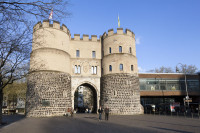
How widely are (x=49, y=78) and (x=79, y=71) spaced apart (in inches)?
236

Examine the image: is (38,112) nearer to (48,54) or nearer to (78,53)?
(48,54)

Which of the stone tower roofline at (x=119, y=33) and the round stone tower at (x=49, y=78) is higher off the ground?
the stone tower roofline at (x=119, y=33)

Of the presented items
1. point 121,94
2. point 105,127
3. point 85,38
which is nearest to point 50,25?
point 85,38

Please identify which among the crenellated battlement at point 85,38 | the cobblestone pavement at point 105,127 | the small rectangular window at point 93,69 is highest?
the crenellated battlement at point 85,38

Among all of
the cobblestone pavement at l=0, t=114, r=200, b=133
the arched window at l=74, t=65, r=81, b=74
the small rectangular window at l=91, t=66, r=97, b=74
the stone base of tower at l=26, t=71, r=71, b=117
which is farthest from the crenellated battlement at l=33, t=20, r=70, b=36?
the cobblestone pavement at l=0, t=114, r=200, b=133

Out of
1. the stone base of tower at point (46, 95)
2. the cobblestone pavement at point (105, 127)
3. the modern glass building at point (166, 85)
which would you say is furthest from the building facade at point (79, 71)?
the cobblestone pavement at point (105, 127)

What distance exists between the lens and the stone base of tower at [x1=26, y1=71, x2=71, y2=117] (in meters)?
23.2

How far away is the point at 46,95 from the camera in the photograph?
23609 mm

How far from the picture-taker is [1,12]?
6.34 m

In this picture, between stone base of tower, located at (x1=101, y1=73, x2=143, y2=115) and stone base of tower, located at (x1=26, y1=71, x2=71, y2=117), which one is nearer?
stone base of tower, located at (x1=26, y1=71, x2=71, y2=117)

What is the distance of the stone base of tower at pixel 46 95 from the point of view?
23.2m

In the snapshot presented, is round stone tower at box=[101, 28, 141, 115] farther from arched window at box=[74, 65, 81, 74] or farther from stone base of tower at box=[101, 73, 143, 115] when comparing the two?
arched window at box=[74, 65, 81, 74]

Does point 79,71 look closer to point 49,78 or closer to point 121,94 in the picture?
point 49,78

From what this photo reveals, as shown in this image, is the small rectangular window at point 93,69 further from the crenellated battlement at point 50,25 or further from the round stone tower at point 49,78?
the crenellated battlement at point 50,25
